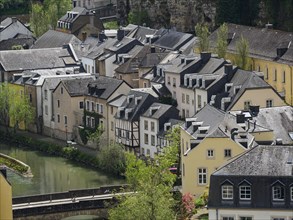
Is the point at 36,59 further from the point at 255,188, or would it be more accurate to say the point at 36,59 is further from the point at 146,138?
the point at 255,188

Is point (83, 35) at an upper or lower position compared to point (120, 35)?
lower

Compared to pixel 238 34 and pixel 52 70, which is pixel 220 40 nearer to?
pixel 238 34

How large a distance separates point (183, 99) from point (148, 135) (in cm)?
482

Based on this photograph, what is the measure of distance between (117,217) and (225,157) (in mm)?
9238

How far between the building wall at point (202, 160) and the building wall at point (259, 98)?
35.0ft

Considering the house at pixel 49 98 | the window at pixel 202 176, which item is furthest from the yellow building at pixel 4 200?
the house at pixel 49 98

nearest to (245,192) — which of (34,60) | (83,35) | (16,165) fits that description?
(16,165)

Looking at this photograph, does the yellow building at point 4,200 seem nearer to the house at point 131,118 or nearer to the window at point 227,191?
the window at point 227,191

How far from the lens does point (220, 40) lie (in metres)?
99.9

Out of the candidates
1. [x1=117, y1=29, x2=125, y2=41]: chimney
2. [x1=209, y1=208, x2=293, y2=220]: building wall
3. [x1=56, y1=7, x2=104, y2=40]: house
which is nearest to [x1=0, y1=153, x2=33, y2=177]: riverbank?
[x1=117, y1=29, x2=125, y2=41]: chimney

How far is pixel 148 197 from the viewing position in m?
66.0

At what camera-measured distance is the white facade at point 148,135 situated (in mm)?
87062

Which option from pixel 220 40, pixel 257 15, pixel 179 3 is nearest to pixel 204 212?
pixel 220 40

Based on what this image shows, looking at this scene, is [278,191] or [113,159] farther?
[113,159]
